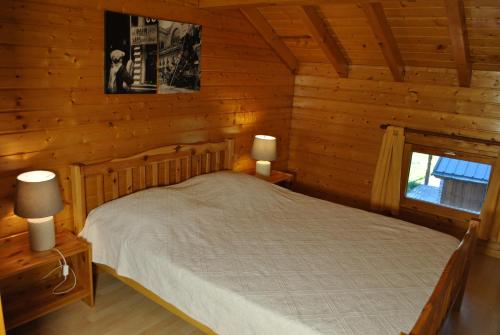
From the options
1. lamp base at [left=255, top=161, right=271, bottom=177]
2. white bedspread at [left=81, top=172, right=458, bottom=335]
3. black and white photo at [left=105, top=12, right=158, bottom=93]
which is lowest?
white bedspread at [left=81, top=172, right=458, bottom=335]

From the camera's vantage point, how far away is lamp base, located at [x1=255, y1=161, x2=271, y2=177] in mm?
4020

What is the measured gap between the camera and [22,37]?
2.25 metres

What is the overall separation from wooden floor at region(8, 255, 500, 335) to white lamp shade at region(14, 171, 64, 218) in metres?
0.72

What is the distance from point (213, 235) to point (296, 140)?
2549 millimetres

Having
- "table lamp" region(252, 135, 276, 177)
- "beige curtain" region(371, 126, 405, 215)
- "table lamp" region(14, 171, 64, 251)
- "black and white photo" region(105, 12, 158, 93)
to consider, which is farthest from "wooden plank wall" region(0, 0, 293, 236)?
"beige curtain" region(371, 126, 405, 215)

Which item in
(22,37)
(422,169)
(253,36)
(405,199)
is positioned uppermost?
(253,36)

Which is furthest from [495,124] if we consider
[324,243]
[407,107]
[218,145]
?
[218,145]

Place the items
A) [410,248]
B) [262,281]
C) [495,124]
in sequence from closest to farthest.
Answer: [262,281] < [410,248] < [495,124]

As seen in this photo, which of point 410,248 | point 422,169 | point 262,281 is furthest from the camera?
point 422,169

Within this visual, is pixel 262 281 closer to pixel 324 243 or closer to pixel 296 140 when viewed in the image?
pixel 324 243

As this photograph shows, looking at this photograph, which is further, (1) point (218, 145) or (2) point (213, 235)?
(1) point (218, 145)

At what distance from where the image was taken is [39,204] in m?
2.23

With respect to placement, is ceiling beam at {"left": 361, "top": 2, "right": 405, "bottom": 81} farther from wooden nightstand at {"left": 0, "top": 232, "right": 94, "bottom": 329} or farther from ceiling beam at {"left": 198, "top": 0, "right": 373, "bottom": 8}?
wooden nightstand at {"left": 0, "top": 232, "right": 94, "bottom": 329}

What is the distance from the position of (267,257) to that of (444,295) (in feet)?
3.05
